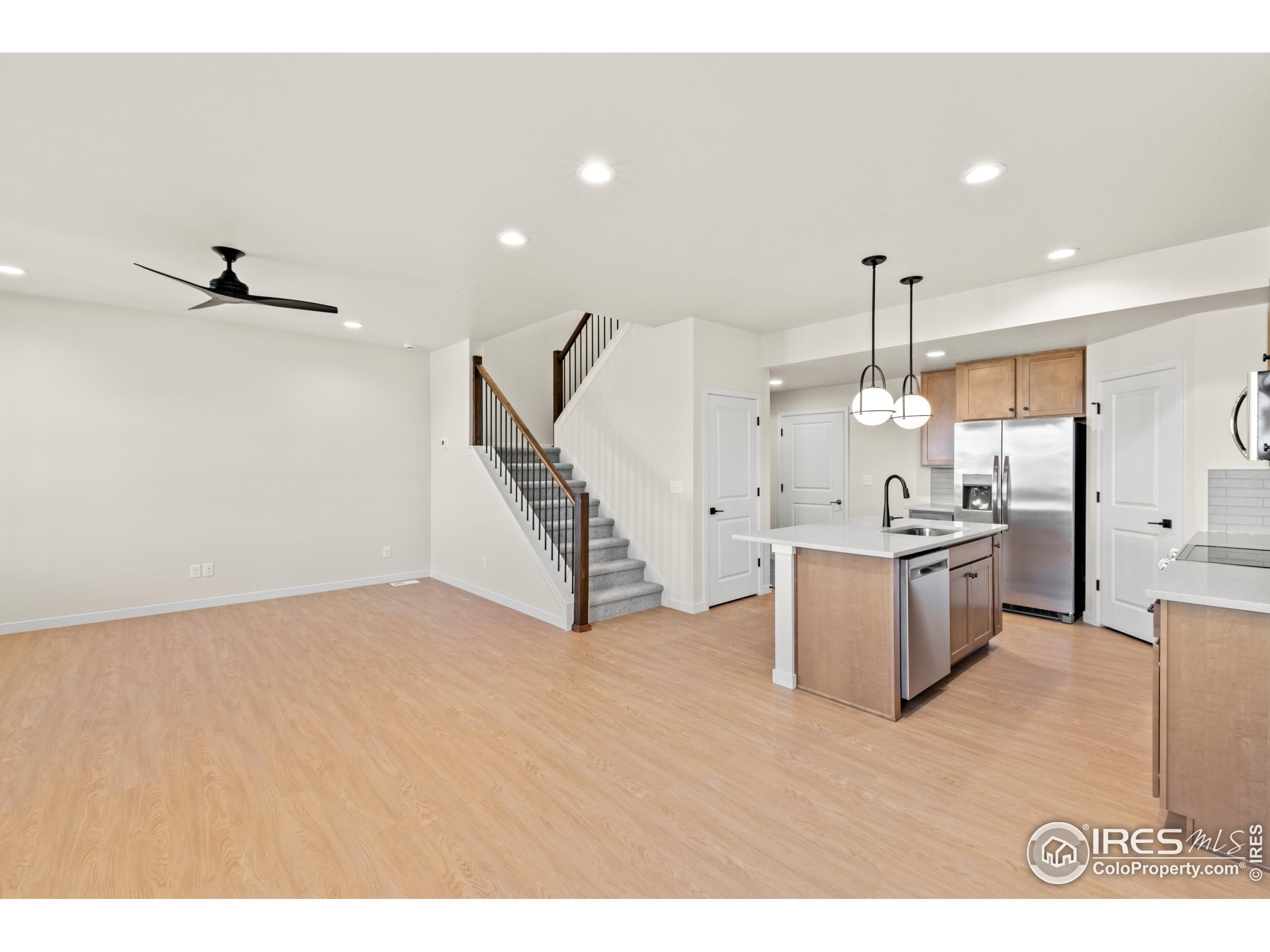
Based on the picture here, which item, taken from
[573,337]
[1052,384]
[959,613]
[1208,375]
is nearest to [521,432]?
[573,337]

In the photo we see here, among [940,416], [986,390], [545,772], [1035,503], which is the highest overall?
[986,390]

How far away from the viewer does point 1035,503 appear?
489 cm

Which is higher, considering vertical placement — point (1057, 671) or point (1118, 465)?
point (1118, 465)

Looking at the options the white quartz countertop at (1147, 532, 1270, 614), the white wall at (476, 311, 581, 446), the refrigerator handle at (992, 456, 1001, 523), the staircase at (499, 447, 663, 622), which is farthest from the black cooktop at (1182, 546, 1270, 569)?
the white wall at (476, 311, 581, 446)

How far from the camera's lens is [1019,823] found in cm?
213

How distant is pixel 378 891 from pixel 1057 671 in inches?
157

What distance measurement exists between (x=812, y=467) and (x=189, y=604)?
22.8ft

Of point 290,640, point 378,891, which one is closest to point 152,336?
point 290,640

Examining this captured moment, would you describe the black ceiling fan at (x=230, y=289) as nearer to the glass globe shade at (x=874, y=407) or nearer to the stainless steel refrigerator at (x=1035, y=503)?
the glass globe shade at (x=874, y=407)

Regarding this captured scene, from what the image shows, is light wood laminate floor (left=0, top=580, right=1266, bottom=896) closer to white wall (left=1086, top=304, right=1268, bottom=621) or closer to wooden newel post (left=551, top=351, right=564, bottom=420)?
white wall (left=1086, top=304, right=1268, bottom=621)

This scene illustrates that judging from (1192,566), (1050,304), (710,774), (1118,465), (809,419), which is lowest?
(710,774)

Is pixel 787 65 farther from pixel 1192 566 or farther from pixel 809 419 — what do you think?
pixel 809 419

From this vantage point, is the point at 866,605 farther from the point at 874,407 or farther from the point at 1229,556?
the point at 1229,556

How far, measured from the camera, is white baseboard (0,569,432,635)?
4.70 meters
